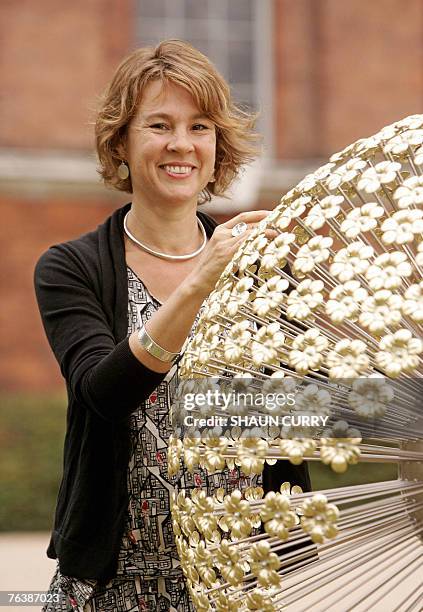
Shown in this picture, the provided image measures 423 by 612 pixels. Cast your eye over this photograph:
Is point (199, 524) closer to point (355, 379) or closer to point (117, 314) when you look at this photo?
point (355, 379)

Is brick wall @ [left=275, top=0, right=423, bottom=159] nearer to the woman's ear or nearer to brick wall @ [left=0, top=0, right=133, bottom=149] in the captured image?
brick wall @ [left=0, top=0, right=133, bottom=149]

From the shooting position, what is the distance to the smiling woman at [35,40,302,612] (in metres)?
1.72

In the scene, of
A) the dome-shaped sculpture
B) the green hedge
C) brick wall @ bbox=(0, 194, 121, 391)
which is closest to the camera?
the dome-shaped sculpture

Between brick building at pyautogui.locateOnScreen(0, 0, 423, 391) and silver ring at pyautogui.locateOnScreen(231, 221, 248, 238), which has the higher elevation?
brick building at pyautogui.locateOnScreen(0, 0, 423, 391)

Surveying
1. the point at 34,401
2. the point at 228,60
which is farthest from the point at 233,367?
the point at 228,60

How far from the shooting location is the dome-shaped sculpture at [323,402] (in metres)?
1.10

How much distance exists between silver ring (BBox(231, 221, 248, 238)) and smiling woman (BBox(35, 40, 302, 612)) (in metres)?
0.26

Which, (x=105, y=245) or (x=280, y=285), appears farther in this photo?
(x=105, y=245)

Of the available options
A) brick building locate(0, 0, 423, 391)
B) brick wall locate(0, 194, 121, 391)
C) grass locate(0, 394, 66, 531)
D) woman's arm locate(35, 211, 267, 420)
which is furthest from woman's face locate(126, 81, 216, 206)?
brick wall locate(0, 194, 121, 391)

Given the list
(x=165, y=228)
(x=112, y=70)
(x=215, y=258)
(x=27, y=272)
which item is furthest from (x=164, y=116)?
(x=27, y=272)

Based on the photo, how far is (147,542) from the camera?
5.81ft

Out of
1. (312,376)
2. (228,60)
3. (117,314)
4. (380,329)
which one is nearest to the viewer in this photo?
(380,329)

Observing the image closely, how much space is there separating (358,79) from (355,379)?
8.43m

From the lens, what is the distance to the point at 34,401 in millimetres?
7586
